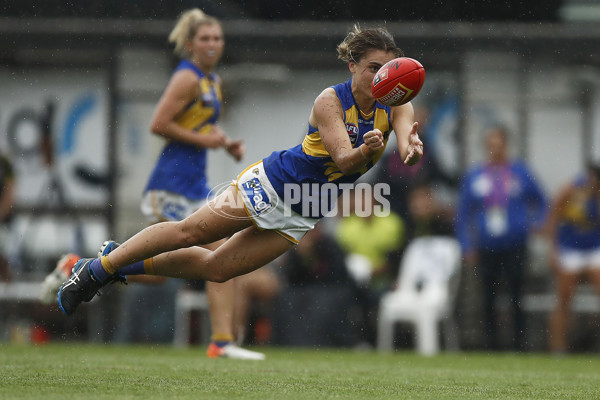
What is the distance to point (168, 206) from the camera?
22.7 feet

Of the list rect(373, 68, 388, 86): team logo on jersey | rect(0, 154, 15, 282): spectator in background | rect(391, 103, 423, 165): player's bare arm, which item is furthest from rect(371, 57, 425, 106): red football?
rect(0, 154, 15, 282): spectator in background

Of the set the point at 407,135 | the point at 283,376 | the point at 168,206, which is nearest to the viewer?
the point at 407,135

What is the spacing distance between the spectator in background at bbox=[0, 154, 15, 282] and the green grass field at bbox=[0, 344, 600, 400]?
1871 mm

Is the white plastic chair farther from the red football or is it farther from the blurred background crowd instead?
the red football

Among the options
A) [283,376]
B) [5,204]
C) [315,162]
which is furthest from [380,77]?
[5,204]

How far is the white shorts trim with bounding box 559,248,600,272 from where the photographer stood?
8.99m

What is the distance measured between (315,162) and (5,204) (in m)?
5.34

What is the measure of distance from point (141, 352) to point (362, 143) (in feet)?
10.8

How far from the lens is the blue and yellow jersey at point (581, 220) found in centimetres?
898

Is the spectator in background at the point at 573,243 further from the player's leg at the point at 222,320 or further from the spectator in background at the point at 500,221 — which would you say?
the player's leg at the point at 222,320

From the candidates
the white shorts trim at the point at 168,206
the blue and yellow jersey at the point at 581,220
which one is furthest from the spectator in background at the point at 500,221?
the white shorts trim at the point at 168,206

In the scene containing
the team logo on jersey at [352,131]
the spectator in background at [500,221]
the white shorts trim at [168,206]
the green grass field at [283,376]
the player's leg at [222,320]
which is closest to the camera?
the green grass field at [283,376]

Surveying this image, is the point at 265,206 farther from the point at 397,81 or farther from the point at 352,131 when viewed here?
the point at 397,81

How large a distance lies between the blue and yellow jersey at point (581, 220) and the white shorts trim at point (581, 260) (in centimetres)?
5
